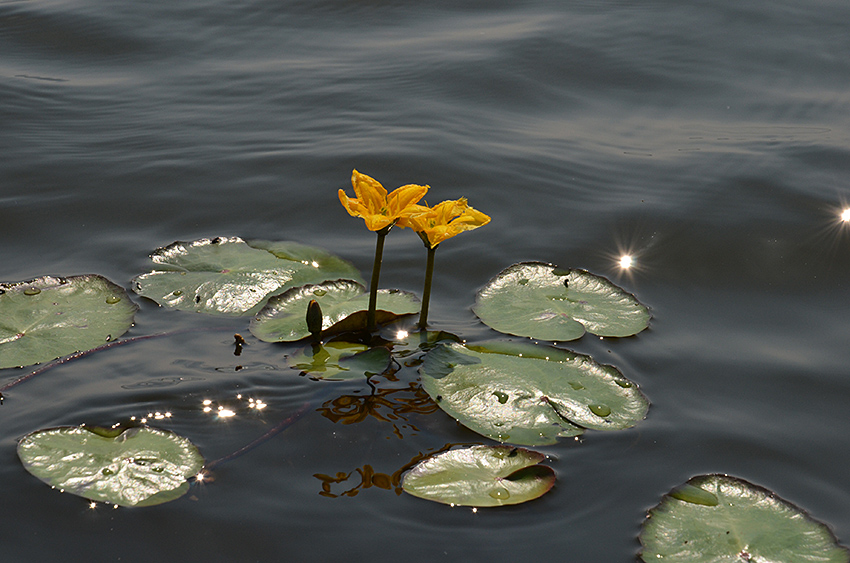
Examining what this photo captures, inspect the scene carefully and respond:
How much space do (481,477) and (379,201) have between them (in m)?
0.74

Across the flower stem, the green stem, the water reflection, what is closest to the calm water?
the water reflection

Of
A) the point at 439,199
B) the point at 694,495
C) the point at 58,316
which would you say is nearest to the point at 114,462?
the point at 58,316

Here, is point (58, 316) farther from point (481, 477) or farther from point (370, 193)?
point (481, 477)

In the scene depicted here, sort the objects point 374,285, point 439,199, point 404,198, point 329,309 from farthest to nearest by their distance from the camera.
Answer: point 439,199 < point 329,309 < point 374,285 < point 404,198

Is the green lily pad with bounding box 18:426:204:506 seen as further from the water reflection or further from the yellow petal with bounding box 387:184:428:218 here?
the yellow petal with bounding box 387:184:428:218

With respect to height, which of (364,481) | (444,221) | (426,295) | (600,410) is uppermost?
(444,221)

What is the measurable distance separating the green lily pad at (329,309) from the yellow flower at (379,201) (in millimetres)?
302

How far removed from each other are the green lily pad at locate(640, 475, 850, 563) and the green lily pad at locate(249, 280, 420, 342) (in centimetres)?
93

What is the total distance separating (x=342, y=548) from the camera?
1515 mm

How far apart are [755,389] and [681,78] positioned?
246 centimetres

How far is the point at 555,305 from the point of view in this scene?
2.26 m

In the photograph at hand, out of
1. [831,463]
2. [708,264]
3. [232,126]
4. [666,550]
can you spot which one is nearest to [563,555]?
[666,550]

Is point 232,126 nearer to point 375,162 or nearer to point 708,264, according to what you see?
point 375,162

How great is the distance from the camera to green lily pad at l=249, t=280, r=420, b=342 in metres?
2.11
